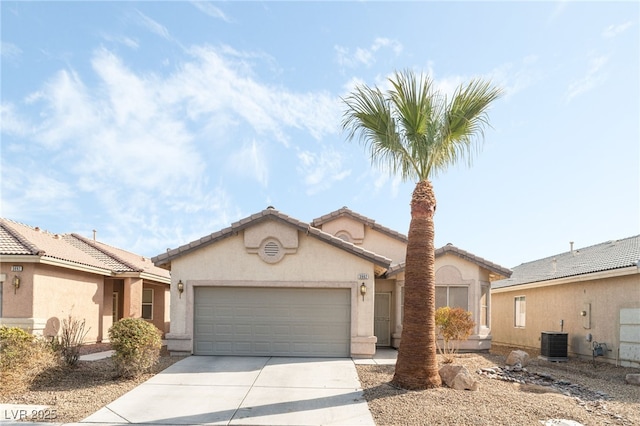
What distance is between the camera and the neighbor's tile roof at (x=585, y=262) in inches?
656

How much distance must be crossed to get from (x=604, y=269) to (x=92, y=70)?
639 inches

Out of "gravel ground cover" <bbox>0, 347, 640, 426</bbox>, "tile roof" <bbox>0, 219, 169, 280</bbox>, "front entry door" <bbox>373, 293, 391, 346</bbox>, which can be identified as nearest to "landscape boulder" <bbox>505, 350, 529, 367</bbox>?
"gravel ground cover" <bbox>0, 347, 640, 426</bbox>

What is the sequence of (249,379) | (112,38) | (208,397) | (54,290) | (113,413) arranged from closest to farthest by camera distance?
(113,413)
(208,397)
(249,379)
(112,38)
(54,290)

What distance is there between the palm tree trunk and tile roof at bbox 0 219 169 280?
434 inches

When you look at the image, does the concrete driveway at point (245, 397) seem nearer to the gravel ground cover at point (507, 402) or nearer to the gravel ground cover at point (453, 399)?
the gravel ground cover at point (453, 399)

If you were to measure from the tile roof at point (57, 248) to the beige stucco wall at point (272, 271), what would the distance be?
4407 millimetres

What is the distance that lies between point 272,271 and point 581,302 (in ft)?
36.1

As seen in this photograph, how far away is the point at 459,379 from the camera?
419 inches

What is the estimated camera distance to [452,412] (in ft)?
29.4

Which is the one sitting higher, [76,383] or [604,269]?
[604,269]

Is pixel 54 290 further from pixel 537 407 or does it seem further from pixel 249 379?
pixel 537 407

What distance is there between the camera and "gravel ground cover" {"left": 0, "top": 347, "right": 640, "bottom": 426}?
8.79 m

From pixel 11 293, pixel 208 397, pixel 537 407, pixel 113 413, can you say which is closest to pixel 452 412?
pixel 537 407

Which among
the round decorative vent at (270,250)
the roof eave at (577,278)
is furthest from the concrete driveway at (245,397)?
the roof eave at (577,278)
